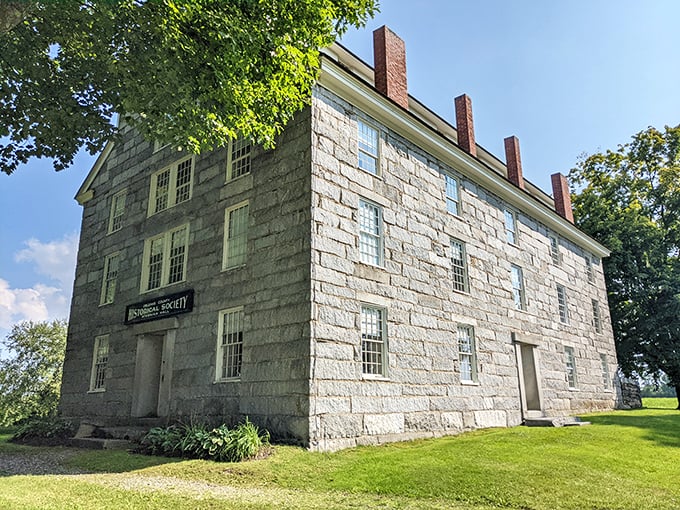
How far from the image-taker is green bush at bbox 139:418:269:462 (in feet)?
30.1

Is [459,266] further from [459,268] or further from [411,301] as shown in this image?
[411,301]

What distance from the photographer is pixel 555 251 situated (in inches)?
891

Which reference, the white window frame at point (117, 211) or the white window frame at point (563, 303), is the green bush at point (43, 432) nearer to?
the white window frame at point (117, 211)

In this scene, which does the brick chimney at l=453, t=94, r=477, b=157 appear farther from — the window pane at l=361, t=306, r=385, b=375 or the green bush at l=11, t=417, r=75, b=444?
the green bush at l=11, t=417, r=75, b=444

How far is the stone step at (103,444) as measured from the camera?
38.2 feet

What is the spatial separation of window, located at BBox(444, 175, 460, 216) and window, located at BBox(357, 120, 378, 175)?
3.55 m

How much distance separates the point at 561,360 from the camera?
66.6 ft

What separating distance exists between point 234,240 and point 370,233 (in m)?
3.70

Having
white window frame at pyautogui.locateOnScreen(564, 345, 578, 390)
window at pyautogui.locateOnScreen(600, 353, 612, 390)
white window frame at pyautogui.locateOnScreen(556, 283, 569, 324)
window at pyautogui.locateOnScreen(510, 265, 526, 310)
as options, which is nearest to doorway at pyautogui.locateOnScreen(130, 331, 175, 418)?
window at pyautogui.locateOnScreen(510, 265, 526, 310)

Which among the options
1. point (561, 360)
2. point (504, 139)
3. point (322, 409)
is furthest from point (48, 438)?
point (504, 139)

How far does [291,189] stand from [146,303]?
22.2 ft

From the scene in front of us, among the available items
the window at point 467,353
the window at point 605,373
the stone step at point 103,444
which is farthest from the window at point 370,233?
the window at point 605,373

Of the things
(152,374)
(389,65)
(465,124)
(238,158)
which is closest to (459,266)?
(465,124)

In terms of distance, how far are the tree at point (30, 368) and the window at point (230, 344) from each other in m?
29.4
